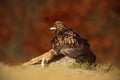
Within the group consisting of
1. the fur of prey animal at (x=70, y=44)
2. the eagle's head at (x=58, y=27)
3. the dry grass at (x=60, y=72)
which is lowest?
the dry grass at (x=60, y=72)

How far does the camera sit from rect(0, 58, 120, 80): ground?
4.44 m

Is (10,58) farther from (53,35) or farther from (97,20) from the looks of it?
(97,20)

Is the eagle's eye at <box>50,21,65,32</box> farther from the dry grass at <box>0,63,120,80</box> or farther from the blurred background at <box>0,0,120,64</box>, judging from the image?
the dry grass at <box>0,63,120,80</box>

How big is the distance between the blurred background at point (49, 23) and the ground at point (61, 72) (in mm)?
67

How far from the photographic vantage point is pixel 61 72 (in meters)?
4.46

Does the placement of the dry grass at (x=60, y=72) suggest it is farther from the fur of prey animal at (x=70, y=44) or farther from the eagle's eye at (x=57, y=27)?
the eagle's eye at (x=57, y=27)

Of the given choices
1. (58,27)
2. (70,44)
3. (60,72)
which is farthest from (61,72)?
(58,27)

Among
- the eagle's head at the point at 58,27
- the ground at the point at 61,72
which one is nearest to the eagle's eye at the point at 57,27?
the eagle's head at the point at 58,27

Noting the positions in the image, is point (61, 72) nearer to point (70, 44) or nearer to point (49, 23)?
point (70, 44)

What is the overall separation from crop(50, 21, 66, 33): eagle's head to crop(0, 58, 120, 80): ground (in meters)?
0.20

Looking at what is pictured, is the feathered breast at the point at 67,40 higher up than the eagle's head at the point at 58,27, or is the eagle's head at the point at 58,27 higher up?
the eagle's head at the point at 58,27

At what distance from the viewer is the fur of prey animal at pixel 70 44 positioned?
447 centimetres

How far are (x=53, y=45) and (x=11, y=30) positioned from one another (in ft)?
0.97

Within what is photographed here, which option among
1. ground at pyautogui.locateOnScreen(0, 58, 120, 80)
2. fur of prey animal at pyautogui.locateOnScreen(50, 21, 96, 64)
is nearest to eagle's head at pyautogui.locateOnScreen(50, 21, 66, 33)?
fur of prey animal at pyautogui.locateOnScreen(50, 21, 96, 64)
